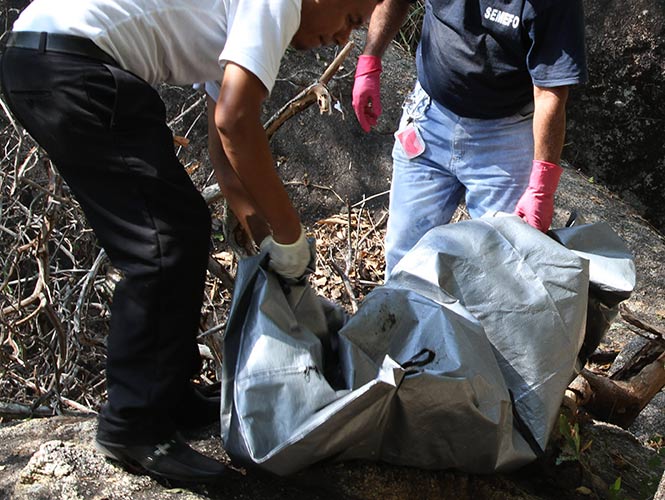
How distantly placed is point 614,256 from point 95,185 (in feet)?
5.33

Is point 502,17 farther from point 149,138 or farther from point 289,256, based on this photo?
point 149,138

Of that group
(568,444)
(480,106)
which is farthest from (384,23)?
(568,444)

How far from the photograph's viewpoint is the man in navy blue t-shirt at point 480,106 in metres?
2.54

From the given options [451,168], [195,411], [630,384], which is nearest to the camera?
[195,411]

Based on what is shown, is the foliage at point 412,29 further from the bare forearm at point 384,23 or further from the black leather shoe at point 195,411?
the black leather shoe at point 195,411

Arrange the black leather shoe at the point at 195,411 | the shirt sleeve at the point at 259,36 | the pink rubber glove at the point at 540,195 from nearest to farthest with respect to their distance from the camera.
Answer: the shirt sleeve at the point at 259,36, the black leather shoe at the point at 195,411, the pink rubber glove at the point at 540,195

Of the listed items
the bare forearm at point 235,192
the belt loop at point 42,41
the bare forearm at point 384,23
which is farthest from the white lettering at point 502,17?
the belt loop at point 42,41

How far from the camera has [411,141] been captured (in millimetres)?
3055

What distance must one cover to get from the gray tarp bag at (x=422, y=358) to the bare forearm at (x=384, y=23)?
1.04 metres

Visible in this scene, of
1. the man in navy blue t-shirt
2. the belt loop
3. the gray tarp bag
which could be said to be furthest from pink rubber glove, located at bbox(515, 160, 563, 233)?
the belt loop

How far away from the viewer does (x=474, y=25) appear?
2.74 metres

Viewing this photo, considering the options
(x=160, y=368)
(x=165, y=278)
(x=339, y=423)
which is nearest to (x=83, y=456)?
(x=160, y=368)

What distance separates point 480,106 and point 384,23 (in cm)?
62

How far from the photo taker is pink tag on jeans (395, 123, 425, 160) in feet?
9.93
